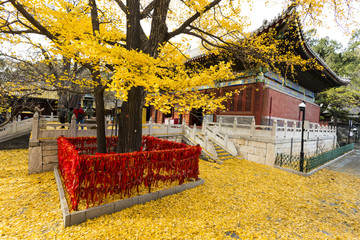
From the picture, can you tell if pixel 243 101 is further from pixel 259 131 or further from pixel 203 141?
pixel 203 141

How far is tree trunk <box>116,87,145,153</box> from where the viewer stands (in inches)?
208

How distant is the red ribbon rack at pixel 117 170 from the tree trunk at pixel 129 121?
92 cm

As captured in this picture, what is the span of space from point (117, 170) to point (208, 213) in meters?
2.39

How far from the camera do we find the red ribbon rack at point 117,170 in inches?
141

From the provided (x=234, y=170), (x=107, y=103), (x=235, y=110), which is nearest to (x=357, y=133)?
(x=235, y=110)

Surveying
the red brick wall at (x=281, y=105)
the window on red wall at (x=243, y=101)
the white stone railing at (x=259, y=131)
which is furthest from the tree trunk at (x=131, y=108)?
the red brick wall at (x=281, y=105)

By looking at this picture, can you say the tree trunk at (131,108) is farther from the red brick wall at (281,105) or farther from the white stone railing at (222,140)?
the red brick wall at (281,105)

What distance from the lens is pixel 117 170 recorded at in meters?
4.04

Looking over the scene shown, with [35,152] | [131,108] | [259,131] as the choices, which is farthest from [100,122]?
[259,131]

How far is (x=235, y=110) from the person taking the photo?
11.6 m

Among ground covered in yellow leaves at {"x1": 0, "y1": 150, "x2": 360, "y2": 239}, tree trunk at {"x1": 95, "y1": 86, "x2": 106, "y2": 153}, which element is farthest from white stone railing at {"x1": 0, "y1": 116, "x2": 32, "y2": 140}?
tree trunk at {"x1": 95, "y1": 86, "x2": 106, "y2": 153}

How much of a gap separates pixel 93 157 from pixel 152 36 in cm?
386

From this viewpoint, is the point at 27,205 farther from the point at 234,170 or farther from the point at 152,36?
the point at 234,170

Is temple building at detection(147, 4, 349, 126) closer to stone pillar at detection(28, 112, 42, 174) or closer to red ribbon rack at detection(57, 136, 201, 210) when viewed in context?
red ribbon rack at detection(57, 136, 201, 210)
